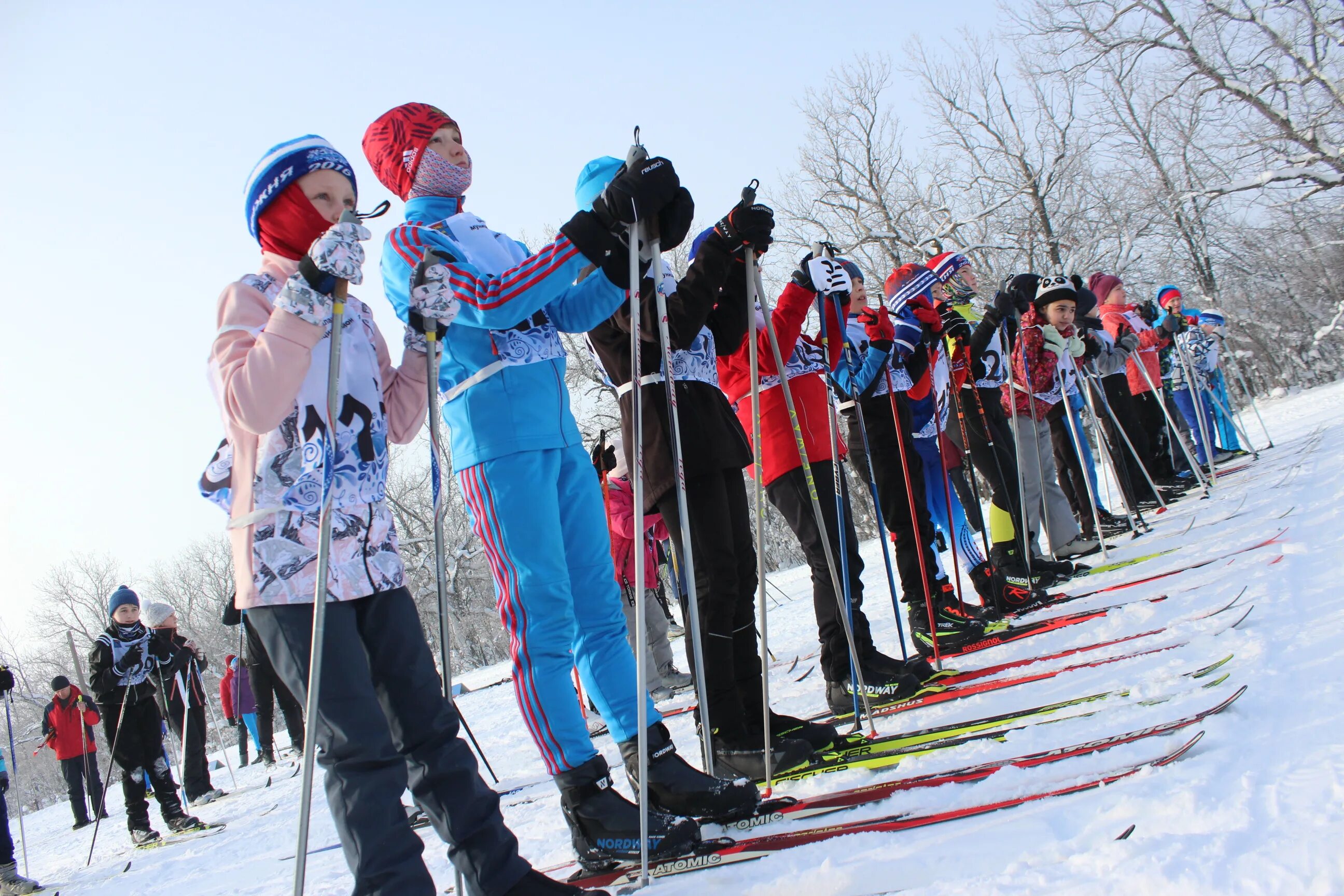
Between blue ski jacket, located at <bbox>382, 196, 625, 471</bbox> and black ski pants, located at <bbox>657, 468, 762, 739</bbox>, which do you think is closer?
blue ski jacket, located at <bbox>382, 196, 625, 471</bbox>

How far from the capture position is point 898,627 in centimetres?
418

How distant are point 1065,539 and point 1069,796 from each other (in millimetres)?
4577

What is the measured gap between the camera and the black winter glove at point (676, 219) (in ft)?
8.69

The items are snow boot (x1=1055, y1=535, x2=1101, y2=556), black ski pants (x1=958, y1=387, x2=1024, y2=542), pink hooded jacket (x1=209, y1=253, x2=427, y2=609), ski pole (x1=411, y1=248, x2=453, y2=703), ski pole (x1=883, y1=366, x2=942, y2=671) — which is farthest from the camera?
snow boot (x1=1055, y1=535, x2=1101, y2=556)

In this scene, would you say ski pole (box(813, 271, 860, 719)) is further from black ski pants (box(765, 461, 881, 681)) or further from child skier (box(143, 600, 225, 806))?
child skier (box(143, 600, 225, 806))

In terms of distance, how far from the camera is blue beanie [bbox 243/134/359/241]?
209 centimetres

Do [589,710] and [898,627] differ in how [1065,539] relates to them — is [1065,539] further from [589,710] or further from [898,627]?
[589,710]

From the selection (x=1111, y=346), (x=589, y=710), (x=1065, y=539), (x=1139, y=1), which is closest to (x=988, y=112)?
(x=1139, y=1)

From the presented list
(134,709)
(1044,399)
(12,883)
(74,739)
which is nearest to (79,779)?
(74,739)

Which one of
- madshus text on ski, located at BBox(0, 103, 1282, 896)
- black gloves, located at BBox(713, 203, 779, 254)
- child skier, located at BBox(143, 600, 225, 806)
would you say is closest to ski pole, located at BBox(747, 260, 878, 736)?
madshus text on ski, located at BBox(0, 103, 1282, 896)

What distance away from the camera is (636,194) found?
245 cm

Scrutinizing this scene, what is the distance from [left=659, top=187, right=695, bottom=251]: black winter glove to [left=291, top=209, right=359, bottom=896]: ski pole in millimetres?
1012

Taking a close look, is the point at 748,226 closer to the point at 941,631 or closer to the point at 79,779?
the point at 941,631

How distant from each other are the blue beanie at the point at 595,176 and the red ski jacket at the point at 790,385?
966 millimetres
